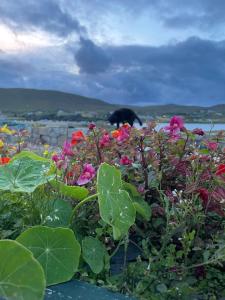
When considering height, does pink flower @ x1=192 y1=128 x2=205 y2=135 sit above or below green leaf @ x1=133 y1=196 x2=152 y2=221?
above

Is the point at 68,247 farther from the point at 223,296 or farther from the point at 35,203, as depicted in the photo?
the point at 223,296

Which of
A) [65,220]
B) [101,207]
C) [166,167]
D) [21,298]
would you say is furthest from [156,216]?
[21,298]

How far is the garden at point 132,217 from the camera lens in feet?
5.16

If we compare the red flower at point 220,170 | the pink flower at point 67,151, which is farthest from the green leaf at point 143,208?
the pink flower at point 67,151

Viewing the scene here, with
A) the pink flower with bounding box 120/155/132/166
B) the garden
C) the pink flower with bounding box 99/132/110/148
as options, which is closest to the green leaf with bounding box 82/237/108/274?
the garden

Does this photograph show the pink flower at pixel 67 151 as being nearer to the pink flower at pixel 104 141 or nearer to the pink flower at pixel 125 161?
the pink flower at pixel 104 141

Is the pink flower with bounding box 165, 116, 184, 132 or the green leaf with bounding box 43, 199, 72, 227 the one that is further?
the pink flower with bounding box 165, 116, 184, 132

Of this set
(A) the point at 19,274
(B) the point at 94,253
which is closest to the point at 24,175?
(B) the point at 94,253

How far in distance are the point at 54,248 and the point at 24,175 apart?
39 cm

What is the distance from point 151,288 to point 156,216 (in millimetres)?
384

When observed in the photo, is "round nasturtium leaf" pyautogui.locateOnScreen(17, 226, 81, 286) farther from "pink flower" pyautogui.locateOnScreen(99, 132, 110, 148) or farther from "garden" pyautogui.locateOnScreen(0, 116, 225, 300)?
"pink flower" pyautogui.locateOnScreen(99, 132, 110, 148)

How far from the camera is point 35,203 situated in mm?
1856

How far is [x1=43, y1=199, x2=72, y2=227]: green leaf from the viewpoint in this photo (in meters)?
1.77

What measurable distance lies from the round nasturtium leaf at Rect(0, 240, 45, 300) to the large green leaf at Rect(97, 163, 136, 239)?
0.46 meters
